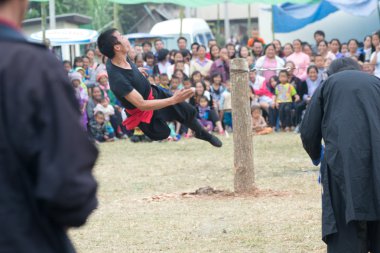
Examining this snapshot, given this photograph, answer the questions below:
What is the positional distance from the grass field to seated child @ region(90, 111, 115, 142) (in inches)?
119

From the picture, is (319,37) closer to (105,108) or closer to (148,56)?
(148,56)

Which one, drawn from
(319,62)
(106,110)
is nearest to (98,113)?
(106,110)

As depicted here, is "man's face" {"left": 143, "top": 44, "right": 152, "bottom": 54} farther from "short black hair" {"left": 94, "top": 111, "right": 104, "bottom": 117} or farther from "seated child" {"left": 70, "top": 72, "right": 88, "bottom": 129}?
"seated child" {"left": 70, "top": 72, "right": 88, "bottom": 129}

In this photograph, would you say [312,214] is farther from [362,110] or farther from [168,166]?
[168,166]

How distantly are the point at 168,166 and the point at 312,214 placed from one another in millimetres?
4630

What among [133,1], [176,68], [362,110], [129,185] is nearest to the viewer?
[362,110]

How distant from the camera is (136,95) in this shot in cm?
734

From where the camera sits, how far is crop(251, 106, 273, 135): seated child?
16.5 m

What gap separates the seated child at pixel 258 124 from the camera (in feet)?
54.1

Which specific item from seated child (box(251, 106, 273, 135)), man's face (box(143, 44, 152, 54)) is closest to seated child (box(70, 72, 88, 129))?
man's face (box(143, 44, 152, 54))

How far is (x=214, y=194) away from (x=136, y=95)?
2232 millimetres

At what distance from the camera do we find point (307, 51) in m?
18.0

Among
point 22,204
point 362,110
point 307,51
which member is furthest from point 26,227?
point 307,51

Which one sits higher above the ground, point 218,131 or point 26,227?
point 26,227
